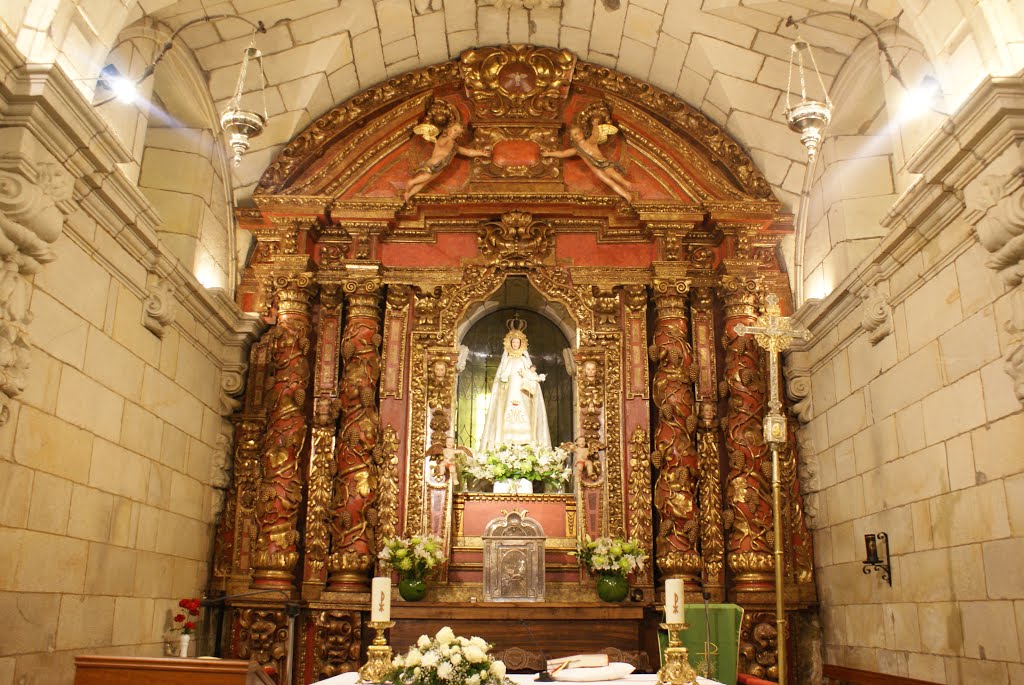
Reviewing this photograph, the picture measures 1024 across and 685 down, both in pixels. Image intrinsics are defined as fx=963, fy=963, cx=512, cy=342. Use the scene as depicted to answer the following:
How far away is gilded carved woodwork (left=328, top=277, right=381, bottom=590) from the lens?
28.3 ft

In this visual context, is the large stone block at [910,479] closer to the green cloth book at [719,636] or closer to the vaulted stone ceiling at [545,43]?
the green cloth book at [719,636]

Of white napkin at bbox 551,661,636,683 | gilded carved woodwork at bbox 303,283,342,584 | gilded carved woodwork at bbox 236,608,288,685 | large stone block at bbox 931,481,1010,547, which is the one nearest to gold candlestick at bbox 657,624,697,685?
white napkin at bbox 551,661,636,683

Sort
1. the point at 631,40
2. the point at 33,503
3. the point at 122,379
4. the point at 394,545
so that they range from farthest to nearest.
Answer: the point at 631,40
the point at 394,545
the point at 122,379
the point at 33,503

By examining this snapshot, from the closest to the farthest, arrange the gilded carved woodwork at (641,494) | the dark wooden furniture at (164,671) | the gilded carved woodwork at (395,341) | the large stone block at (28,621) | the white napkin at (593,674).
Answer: the dark wooden furniture at (164,671) → the white napkin at (593,674) → the large stone block at (28,621) → the gilded carved woodwork at (641,494) → the gilded carved woodwork at (395,341)

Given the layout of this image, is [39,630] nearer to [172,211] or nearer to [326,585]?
A: [326,585]

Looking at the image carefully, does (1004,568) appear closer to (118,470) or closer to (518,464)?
(518,464)

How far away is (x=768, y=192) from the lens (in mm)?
9758

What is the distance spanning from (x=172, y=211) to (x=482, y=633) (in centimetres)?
459

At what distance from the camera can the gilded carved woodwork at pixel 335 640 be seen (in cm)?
828

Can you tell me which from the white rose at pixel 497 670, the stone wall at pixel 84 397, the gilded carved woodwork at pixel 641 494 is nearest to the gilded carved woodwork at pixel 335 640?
the stone wall at pixel 84 397

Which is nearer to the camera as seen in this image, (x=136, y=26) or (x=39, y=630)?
(x=39, y=630)

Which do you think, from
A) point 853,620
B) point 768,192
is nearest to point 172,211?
point 768,192

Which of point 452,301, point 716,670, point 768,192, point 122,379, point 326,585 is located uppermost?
point 768,192

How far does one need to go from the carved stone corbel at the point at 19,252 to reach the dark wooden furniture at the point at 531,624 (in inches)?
153
